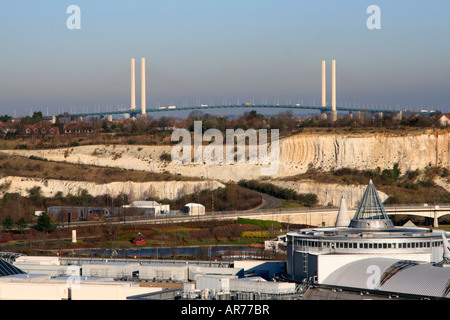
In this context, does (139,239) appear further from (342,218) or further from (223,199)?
(223,199)

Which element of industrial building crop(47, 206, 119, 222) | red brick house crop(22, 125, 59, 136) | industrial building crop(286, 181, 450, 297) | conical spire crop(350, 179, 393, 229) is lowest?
industrial building crop(47, 206, 119, 222)

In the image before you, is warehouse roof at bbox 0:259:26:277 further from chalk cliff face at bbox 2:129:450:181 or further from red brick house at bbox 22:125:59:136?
red brick house at bbox 22:125:59:136

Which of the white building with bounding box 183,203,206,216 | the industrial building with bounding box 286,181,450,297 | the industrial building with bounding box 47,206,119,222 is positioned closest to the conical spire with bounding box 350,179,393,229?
the industrial building with bounding box 286,181,450,297

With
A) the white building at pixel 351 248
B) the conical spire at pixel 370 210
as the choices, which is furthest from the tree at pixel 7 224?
the conical spire at pixel 370 210

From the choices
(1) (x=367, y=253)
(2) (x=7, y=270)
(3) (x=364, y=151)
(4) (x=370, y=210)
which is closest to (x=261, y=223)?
(3) (x=364, y=151)

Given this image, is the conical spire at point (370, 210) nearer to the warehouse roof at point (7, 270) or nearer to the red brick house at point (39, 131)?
the warehouse roof at point (7, 270)
